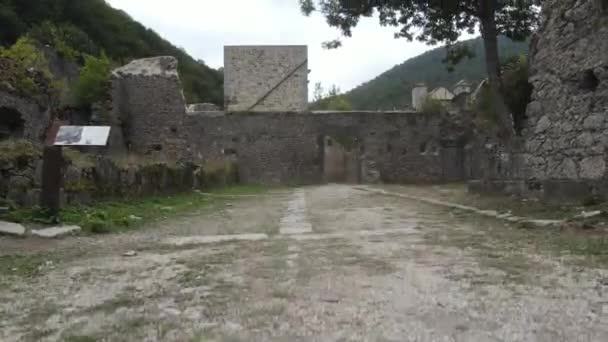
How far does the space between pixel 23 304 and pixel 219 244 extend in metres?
2.48

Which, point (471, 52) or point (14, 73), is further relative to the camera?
point (471, 52)

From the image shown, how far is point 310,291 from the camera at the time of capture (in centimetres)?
329

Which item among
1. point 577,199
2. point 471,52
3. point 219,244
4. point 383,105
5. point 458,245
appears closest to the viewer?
point 458,245

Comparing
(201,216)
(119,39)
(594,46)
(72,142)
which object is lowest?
(201,216)

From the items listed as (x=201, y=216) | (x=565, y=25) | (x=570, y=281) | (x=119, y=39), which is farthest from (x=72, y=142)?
(x=119, y=39)

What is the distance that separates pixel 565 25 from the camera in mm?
7652

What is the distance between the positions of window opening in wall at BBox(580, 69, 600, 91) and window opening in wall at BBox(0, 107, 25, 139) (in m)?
10.3

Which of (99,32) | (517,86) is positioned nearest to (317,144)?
(517,86)

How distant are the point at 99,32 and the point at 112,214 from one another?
36138mm

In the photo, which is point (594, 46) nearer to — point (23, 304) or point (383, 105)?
point (23, 304)

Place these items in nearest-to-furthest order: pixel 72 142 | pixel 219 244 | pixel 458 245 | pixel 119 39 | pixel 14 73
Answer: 1. pixel 458 245
2. pixel 219 244
3. pixel 72 142
4. pixel 14 73
5. pixel 119 39

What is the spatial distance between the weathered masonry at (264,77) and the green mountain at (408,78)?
17848 millimetres

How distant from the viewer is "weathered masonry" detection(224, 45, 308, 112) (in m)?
29.9

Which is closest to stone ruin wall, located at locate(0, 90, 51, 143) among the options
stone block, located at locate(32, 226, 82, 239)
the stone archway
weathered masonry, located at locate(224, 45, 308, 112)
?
stone block, located at locate(32, 226, 82, 239)
